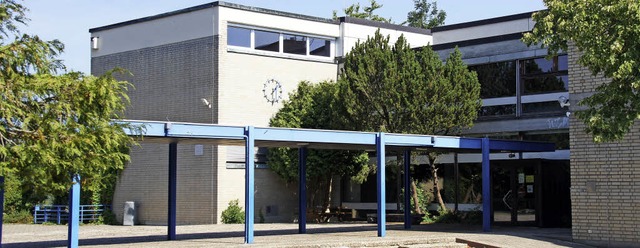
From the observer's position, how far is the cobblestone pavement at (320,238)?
Answer: 1884 centimetres

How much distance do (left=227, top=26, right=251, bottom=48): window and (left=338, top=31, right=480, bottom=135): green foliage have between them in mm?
4586

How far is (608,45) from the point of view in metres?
14.8

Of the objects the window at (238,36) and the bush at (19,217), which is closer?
the window at (238,36)

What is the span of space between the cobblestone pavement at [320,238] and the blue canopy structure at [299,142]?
0.71 metres

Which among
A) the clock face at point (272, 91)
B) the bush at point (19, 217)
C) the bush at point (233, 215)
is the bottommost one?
the bush at point (19, 217)

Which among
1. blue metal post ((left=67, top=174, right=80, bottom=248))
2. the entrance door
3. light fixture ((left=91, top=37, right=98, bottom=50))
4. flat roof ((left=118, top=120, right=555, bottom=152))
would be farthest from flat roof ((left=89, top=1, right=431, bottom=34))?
blue metal post ((left=67, top=174, right=80, bottom=248))

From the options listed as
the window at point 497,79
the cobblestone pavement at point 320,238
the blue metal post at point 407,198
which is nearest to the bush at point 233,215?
the cobblestone pavement at point 320,238

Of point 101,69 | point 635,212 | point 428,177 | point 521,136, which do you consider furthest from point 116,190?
point 635,212

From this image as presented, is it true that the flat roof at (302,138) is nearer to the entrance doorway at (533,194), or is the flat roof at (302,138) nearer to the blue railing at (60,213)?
the entrance doorway at (533,194)

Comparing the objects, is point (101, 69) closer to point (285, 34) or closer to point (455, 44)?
point (285, 34)

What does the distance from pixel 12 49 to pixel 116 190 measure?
22.3m

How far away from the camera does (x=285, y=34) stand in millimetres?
31266

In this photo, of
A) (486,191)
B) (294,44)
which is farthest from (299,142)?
(294,44)

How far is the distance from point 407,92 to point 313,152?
518 cm
